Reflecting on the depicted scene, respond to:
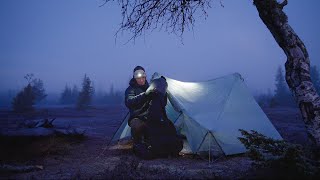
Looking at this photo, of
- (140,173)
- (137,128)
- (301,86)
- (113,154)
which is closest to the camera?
(301,86)

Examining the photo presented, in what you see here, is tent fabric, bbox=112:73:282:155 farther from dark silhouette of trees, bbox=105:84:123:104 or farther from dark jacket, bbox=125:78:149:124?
dark silhouette of trees, bbox=105:84:123:104

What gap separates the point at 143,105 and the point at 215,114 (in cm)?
200

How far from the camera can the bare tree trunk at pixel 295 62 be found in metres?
4.52

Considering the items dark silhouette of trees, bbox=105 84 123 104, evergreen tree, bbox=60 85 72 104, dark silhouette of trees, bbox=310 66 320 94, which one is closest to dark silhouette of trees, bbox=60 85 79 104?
evergreen tree, bbox=60 85 72 104

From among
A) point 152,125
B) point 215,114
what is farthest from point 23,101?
point 215,114

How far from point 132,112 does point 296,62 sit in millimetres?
4244

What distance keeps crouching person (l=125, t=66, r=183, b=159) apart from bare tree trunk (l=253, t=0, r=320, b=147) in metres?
3.23

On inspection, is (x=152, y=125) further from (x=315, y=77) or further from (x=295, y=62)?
(x=315, y=77)

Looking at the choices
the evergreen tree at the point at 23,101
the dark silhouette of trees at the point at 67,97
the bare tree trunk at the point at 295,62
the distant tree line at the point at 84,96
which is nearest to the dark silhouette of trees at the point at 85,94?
the distant tree line at the point at 84,96

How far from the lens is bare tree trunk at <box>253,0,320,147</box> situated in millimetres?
4523

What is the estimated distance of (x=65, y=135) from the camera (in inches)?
340

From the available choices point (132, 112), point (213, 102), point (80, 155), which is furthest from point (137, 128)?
point (213, 102)

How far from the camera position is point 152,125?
23.4 feet

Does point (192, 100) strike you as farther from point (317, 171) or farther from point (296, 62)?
point (317, 171)
